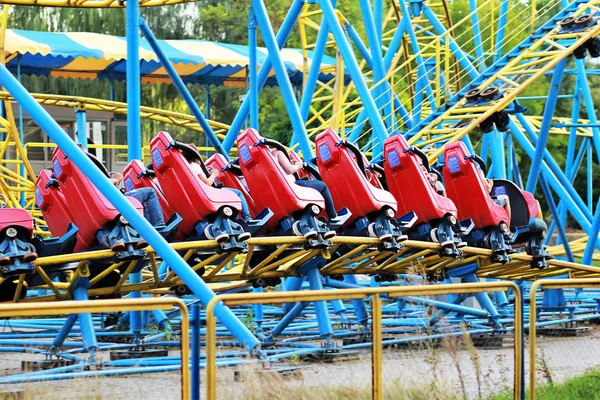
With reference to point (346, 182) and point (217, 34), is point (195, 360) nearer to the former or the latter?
point (346, 182)

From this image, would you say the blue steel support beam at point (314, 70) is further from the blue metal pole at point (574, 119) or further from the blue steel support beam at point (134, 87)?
the blue steel support beam at point (134, 87)

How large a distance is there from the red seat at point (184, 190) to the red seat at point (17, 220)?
1.21 metres

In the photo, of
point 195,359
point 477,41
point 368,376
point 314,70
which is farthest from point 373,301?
point 477,41

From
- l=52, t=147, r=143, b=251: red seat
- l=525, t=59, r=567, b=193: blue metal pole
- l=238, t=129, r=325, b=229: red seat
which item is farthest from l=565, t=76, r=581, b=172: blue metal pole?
l=52, t=147, r=143, b=251: red seat

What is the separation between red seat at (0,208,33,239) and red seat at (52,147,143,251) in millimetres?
395

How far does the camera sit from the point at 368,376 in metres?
5.01

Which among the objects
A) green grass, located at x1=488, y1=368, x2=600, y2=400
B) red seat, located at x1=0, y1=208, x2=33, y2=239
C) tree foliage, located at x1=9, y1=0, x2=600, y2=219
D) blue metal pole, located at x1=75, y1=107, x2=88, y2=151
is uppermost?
red seat, located at x1=0, y1=208, x2=33, y2=239

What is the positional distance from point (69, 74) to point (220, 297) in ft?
59.7

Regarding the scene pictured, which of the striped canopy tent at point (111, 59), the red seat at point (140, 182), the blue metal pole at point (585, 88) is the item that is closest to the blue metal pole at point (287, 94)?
the red seat at point (140, 182)

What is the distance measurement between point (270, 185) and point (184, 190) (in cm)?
66

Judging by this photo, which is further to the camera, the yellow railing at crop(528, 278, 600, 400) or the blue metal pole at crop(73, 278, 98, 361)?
the blue metal pole at crop(73, 278, 98, 361)

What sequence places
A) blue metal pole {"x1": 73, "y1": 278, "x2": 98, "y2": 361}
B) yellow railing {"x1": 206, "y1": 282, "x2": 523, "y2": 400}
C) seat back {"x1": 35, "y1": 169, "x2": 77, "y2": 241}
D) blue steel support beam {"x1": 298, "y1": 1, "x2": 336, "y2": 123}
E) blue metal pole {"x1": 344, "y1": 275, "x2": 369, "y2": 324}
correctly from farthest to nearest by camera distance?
blue steel support beam {"x1": 298, "y1": 1, "x2": 336, "y2": 123}
seat back {"x1": 35, "y1": 169, "x2": 77, "y2": 241}
blue metal pole {"x1": 344, "y1": 275, "x2": 369, "y2": 324}
blue metal pole {"x1": 73, "y1": 278, "x2": 98, "y2": 361}
yellow railing {"x1": 206, "y1": 282, "x2": 523, "y2": 400}

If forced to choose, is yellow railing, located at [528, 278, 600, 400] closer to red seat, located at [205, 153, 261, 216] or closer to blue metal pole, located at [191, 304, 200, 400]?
blue metal pole, located at [191, 304, 200, 400]

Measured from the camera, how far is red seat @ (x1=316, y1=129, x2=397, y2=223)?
339 inches
